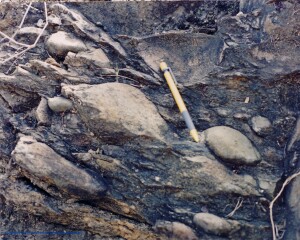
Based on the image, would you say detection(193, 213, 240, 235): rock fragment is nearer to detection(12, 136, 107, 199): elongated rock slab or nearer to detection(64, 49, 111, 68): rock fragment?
detection(12, 136, 107, 199): elongated rock slab

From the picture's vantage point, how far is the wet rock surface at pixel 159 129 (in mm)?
1824

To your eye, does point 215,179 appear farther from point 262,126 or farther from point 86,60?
point 86,60

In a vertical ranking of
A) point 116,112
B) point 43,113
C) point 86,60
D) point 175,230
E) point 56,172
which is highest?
point 86,60

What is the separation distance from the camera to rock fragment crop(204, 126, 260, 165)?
6.00 feet

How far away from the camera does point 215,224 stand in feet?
5.72

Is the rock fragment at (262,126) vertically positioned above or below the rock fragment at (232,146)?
above

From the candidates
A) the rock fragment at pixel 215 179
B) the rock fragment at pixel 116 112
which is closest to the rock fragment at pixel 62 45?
the rock fragment at pixel 116 112

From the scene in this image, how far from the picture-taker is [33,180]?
1.94m

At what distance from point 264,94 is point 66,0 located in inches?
52.9

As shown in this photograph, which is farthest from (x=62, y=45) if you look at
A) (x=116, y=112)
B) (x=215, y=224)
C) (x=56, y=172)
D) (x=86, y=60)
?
(x=215, y=224)

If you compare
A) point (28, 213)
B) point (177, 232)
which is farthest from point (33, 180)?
point (177, 232)

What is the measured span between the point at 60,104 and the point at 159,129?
56cm

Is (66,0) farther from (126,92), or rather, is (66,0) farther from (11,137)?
(11,137)

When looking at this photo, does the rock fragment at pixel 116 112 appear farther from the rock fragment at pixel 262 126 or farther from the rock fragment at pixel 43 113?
the rock fragment at pixel 262 126
